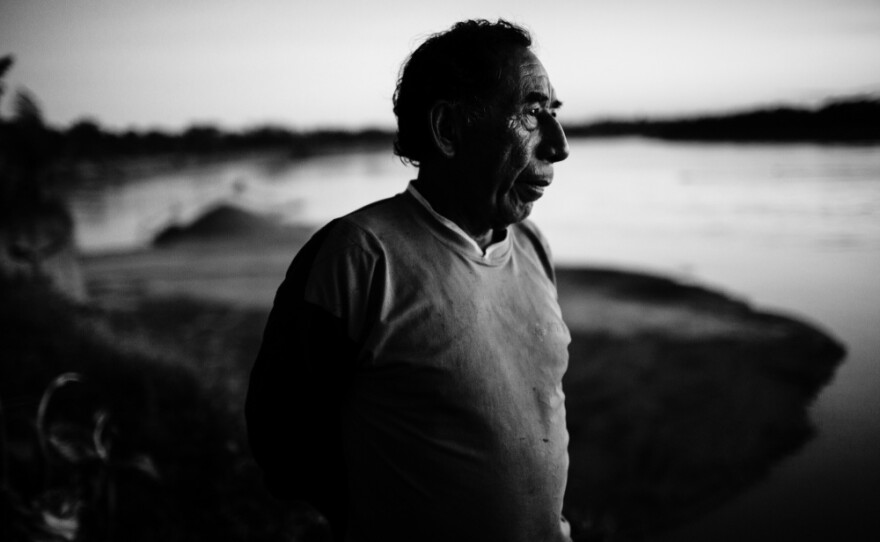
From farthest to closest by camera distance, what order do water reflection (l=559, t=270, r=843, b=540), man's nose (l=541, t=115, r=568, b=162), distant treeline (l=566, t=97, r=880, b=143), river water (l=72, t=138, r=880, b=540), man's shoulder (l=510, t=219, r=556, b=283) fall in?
1. water reflection (l=559, t=270, r=843, b=540)
2. distant treeline (l=566, t=97, r=880, b=143)
3. river water (l=72, t=138, r=880, b=540)
4. man's shoulder (l=510, t=219, r=556, b=283)
5. man's nose (l=541, t=115, r=568, b=162)

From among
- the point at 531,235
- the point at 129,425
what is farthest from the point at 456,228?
the point at 129,425

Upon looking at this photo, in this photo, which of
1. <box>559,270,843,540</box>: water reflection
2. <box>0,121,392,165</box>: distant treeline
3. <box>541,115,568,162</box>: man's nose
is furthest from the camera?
<box>0,121,392,165</box>: distant treeline

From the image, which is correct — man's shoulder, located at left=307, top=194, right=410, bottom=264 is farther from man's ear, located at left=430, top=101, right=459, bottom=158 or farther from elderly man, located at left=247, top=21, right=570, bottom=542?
man's ear, located at left=430, top=101, right=459, bottom=158

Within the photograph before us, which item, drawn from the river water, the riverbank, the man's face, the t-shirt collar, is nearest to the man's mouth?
the man's face

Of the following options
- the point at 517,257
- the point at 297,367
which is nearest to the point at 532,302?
the point at 517,257

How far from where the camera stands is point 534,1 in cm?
267

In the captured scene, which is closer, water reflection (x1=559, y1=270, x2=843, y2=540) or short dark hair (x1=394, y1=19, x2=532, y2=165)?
short dark hair (x1=394, y1=19, x2=532, y2=165)

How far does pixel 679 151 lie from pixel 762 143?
0.36 m

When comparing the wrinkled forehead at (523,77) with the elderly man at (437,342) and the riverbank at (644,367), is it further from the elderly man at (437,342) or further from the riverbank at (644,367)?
the riverbank at (644,367)

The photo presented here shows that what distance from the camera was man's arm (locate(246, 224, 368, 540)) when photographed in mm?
999

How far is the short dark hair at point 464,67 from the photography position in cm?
106

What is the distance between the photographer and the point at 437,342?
1.01m

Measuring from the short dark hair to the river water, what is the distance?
5.61 feet

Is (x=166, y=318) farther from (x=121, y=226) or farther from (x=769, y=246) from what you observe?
(x=769, y=246)
